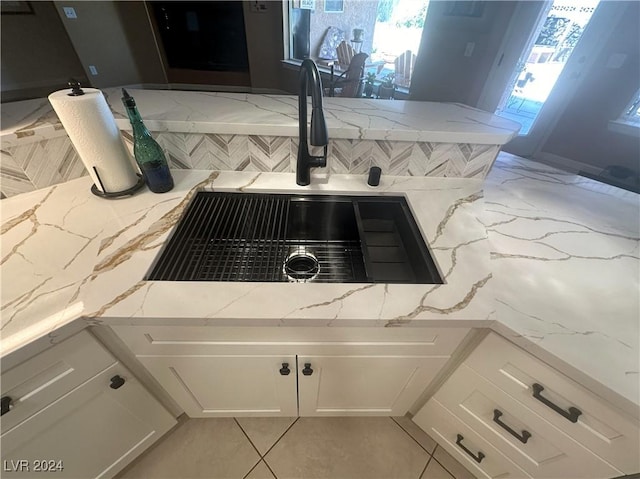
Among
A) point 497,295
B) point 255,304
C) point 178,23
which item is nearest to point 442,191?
point 497,295

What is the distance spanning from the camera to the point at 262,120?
951 mm

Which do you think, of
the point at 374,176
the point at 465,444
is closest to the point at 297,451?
the point at 465,444

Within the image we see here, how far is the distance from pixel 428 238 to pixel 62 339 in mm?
923

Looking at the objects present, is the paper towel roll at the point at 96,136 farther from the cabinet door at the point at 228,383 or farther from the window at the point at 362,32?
the window at the point at 362,32

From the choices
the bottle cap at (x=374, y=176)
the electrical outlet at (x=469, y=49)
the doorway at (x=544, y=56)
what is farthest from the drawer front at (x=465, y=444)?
the electrical outlet at (x=469, y=49)

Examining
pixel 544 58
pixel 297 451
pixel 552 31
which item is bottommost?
pixel 297 451

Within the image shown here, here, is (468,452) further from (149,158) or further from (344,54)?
(344,54)

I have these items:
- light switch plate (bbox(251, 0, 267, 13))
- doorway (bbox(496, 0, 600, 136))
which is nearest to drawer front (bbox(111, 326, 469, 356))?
doorway (bbox(496, 0, 600, 136))

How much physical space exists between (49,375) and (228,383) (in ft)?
1.43

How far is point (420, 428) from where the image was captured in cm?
117

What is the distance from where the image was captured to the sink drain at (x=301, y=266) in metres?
0.82

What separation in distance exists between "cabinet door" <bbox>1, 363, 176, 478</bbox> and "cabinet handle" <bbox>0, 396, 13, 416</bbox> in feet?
0.27

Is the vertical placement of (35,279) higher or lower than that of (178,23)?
lower

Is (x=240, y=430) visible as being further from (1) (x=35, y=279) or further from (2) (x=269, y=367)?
(1) (x=35, y=279)
